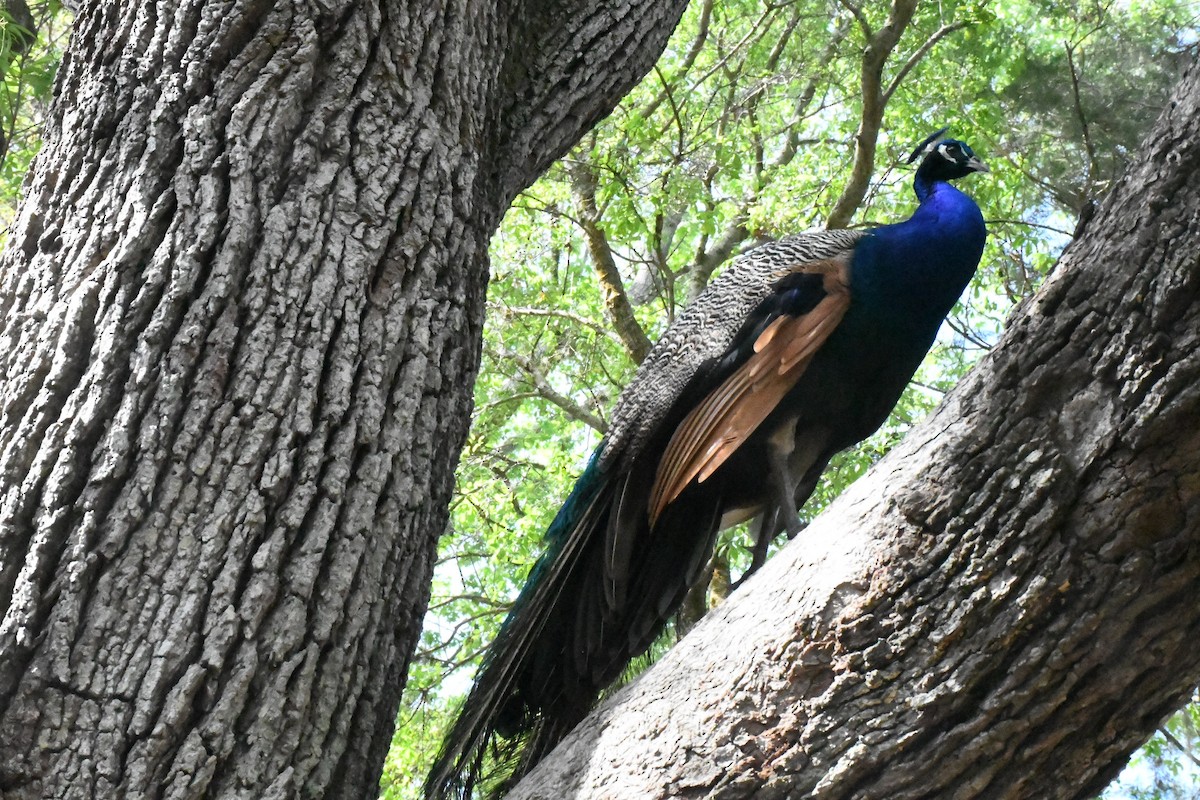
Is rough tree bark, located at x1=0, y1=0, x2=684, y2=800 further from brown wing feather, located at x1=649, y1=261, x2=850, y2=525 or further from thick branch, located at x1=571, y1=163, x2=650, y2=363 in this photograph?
thick branch, located at x1=571, y1=163, x2=650, y2=363

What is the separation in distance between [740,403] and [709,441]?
119mm

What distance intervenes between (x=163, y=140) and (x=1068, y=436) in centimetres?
143

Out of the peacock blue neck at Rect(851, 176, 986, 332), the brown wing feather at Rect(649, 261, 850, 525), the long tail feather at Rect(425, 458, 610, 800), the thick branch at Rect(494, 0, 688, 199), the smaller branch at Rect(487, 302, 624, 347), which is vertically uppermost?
the smaller branch at Rect(487, 302, 624, 347)

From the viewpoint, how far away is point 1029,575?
50.0 inches

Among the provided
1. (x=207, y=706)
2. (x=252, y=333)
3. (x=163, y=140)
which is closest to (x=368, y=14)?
(x=163, y=140)

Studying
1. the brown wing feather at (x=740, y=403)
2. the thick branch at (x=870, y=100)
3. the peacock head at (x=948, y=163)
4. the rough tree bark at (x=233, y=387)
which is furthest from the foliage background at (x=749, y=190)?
the rough tree bark at (x=233, y=387)

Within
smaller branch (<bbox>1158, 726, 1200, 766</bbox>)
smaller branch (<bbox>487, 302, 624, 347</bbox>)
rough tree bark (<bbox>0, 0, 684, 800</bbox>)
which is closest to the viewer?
rough tree bark (<bbox>0, 0, 684, 800</bbox>)

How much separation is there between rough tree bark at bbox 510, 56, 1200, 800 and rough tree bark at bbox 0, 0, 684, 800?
2.04 feet

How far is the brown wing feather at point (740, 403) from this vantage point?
2.47 metres

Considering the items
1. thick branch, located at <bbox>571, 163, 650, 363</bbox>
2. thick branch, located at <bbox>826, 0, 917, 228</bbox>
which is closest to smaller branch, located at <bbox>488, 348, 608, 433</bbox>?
thick branch, located at <bbox>571, 163, 650, 363</bbox>

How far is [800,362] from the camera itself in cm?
262

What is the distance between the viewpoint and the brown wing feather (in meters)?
2.47

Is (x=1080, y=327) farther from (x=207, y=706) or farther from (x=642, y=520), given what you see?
(x=642, y=520)

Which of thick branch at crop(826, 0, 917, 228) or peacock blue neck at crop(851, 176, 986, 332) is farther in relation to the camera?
thick branch at crop(826, 0, 917, 228)
